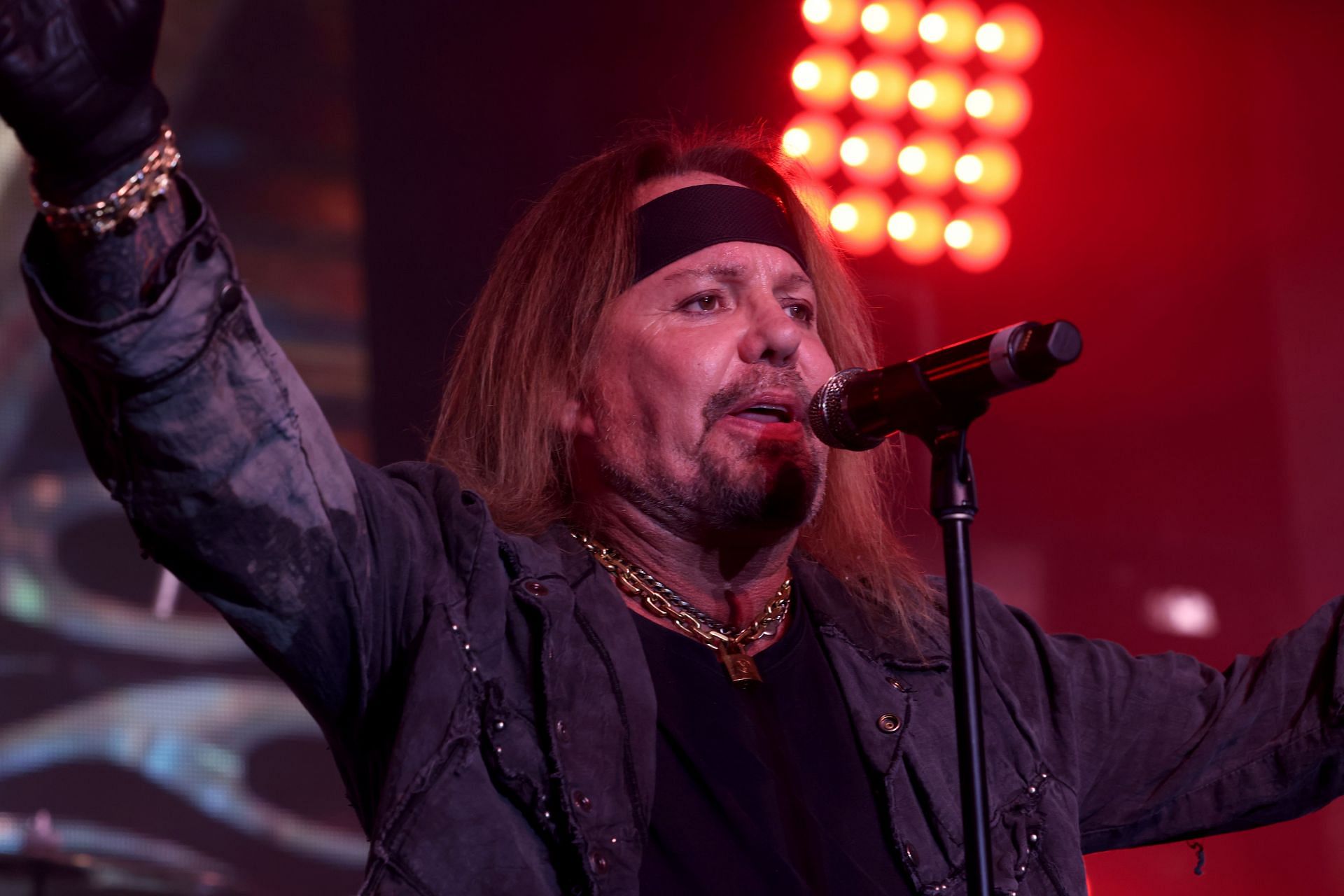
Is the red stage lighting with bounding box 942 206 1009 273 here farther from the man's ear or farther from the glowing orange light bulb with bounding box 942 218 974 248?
the man's ear

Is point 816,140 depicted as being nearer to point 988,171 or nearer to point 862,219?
point 862,219

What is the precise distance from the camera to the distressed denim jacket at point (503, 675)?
46.8 inches

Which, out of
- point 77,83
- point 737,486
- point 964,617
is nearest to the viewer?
point 77,83

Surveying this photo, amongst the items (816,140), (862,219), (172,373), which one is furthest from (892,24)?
(172,373)

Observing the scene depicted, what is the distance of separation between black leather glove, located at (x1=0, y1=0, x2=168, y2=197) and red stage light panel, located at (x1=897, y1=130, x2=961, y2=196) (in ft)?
8.75

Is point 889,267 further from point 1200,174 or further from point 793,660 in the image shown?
point 793,660

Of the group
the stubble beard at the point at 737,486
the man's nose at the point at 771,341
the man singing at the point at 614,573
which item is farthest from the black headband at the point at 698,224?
the stubble beard at the point at 737,486

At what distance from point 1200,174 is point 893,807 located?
2.44 m

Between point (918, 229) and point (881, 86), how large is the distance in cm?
39

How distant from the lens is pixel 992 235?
138 inches

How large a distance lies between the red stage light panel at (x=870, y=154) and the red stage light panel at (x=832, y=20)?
0.78 ft

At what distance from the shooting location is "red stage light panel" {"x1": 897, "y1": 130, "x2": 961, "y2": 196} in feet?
11.5

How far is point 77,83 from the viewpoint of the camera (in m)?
1.03

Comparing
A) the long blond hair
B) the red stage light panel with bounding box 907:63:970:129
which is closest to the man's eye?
the long blond hair
